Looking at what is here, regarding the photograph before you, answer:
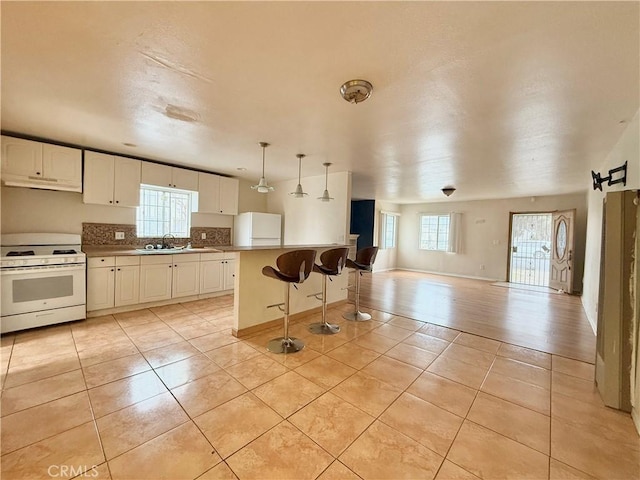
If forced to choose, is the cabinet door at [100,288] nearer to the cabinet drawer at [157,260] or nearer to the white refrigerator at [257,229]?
the cabinet drawer at [157,260]

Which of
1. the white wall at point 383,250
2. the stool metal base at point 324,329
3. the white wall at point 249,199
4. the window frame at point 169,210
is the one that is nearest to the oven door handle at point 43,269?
the window frame at point 169,210

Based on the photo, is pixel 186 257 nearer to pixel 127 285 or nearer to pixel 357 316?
pixel 127 285

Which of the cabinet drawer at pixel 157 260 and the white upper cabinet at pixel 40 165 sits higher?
the white upper cabinet at pixel 40 165

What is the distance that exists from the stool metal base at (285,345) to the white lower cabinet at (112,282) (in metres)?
2.39

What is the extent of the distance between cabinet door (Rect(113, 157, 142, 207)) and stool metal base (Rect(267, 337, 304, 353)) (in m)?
3.14

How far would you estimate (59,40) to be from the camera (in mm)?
1531

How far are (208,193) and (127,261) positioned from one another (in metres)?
1.81

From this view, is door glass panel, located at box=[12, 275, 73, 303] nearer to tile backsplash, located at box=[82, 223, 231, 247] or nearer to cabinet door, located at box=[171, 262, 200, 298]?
tile backsplash, located at box=[82, 223, 231, 247]

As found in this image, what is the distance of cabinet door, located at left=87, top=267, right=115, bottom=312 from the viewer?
345 centimetres

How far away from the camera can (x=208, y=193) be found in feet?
16.2

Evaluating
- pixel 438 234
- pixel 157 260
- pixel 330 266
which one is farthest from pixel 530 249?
pixel 157 260

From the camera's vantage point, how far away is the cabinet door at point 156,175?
4.13 metres

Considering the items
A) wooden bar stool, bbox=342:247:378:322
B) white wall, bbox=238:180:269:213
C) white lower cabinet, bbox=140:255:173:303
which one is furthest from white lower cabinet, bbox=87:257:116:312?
wooden bar stool, bbox=342:247:378:322

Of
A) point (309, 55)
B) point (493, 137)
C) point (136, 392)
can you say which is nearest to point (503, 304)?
point (493, 137)
